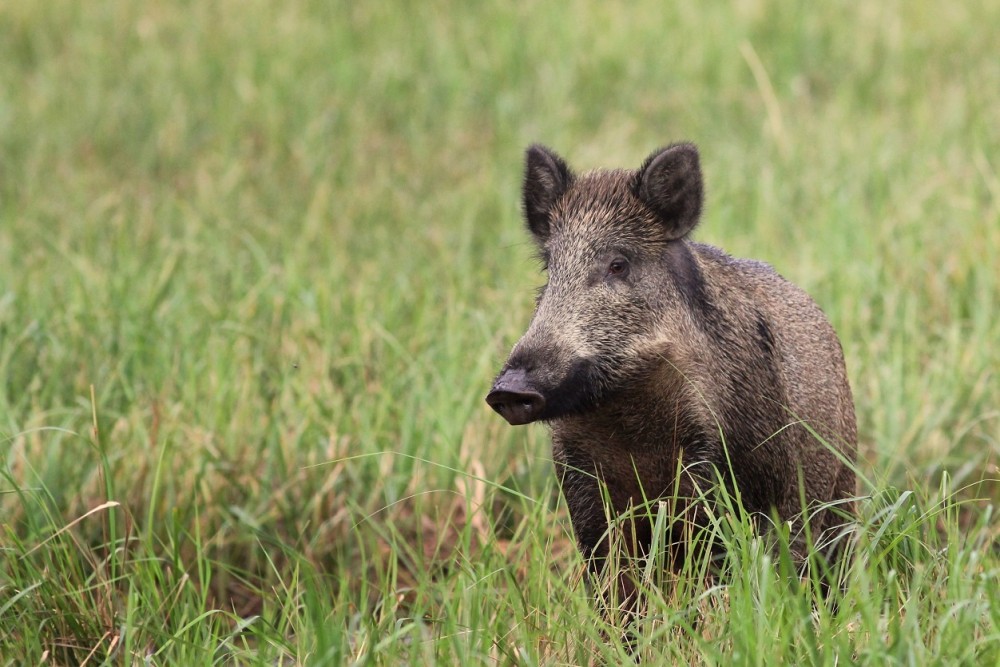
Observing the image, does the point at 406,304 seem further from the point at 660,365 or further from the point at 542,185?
the point at 660,365

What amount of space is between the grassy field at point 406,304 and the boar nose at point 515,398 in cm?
34

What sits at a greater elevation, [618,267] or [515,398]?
[618,267]

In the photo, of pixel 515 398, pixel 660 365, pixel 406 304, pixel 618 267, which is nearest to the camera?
pixel 515 398

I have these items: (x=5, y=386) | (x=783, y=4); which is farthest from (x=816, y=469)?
(x=783, y=4)

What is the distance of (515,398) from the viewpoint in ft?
10.2

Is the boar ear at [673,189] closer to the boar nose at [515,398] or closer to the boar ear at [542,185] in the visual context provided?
the boar ear at [542,185]

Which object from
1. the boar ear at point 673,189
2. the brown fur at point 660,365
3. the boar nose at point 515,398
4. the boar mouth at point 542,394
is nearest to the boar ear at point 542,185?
the brown fur at point 660,365

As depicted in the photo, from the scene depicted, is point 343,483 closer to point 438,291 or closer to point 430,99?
point 438,291

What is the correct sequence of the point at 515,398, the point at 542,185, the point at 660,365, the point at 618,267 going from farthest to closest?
the point at 542,185 → the point at 618,267 → the point at 660,365 → the point at 515,398

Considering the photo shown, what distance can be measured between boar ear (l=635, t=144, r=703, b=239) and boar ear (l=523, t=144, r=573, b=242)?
9.3 inches

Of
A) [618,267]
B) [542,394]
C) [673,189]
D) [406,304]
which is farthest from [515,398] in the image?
[406,304]

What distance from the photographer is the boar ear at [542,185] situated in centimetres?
385

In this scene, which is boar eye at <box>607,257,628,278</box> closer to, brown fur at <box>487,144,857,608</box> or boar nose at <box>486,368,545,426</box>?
brown fur at <box>487,144,857,608</box>

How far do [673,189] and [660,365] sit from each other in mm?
495
